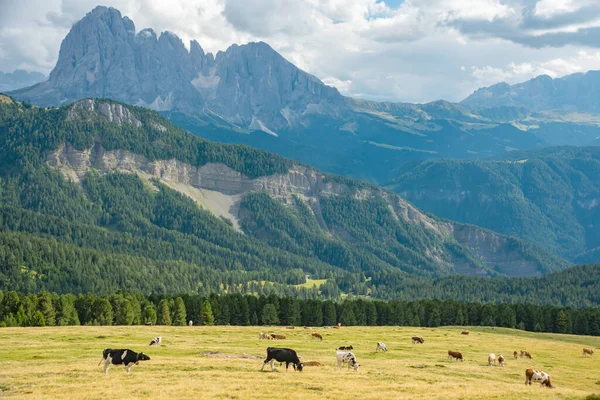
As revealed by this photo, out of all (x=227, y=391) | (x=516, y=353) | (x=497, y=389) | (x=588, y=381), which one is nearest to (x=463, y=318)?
(x=516, y=353)

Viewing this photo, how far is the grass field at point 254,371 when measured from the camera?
51656 mm

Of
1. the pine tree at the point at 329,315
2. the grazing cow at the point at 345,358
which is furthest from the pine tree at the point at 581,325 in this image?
the grazing cow at the point at 345,358

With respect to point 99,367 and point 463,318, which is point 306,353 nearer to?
point 99,367

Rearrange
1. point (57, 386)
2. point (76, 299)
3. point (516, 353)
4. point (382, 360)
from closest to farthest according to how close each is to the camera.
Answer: point (57, 386)
point (382, 360)
point (516, 353)
point (76, 299)

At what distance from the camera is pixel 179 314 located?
17012 cm

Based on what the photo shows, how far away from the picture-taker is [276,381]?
5612 cm

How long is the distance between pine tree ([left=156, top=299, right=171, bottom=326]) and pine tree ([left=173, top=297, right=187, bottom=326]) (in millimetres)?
2702

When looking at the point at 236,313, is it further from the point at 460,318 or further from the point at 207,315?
the point at 460,318

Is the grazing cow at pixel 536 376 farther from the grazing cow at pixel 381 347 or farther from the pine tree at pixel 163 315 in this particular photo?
the pine tree at pixel 163 315

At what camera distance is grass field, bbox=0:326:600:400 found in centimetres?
5166

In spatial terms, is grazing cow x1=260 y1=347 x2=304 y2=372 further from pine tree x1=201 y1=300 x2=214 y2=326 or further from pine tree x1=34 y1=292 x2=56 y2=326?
pine tree x1=201 y1=300 x2=214 y2=326

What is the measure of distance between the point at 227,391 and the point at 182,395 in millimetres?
3772

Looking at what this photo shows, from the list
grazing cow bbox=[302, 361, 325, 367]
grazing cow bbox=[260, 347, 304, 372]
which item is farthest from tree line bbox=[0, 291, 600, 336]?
grazing cow bbox=[260, 347, 304, 372]

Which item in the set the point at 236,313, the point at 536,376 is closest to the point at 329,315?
the point at 236,313
